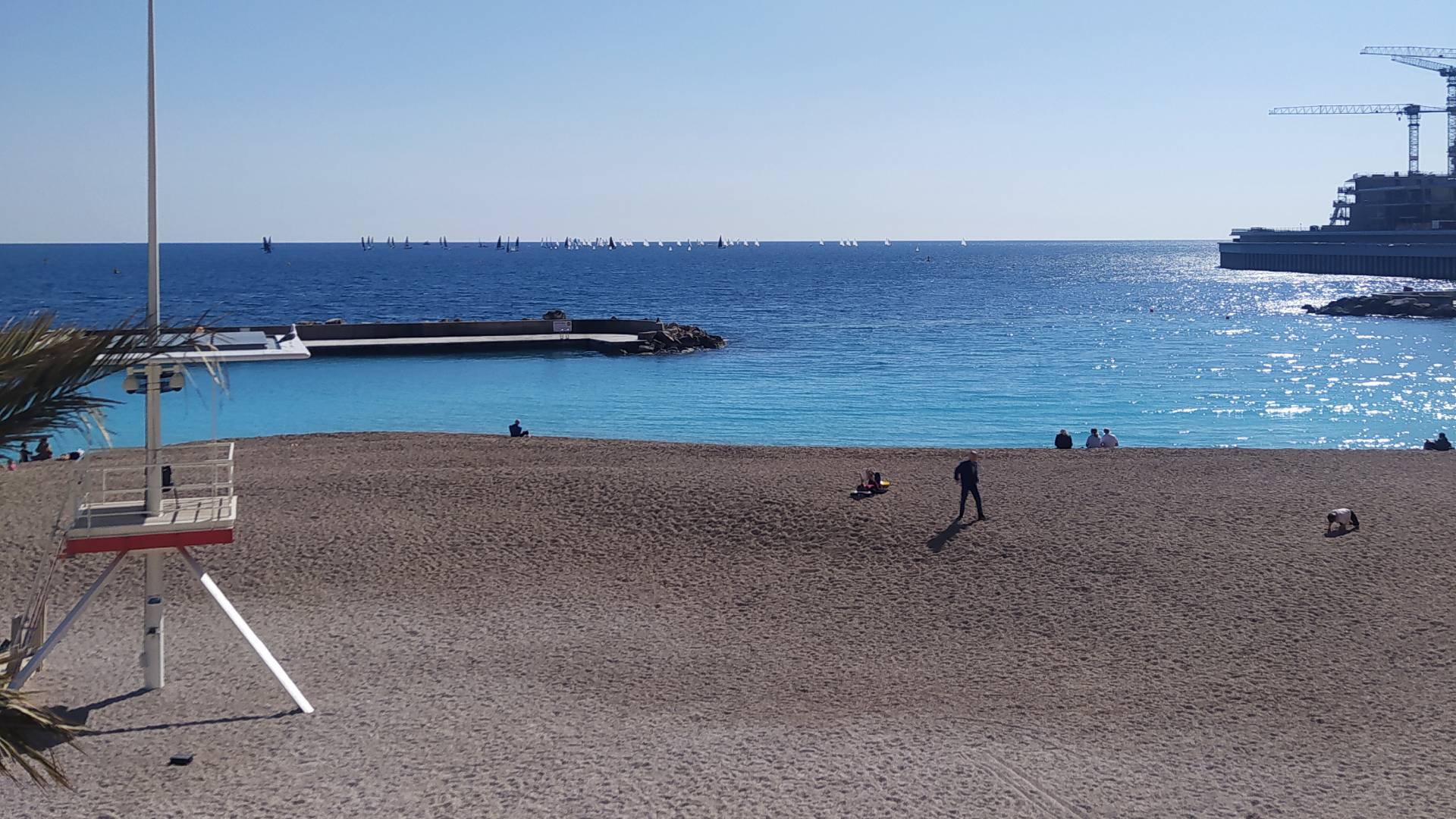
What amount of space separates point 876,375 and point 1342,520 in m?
30.7

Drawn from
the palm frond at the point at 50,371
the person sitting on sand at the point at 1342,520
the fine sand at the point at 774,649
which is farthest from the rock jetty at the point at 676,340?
the palm frond at the point at 50,371

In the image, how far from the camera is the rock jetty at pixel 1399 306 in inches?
2945

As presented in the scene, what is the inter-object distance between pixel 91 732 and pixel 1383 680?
38.9 ft

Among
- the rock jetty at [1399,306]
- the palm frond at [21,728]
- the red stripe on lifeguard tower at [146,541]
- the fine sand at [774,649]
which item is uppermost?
the rock jetty at [1399,306]

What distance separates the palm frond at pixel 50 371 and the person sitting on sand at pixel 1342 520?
15983 millimetres

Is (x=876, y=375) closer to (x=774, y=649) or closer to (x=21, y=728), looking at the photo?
(x=774, y=649)

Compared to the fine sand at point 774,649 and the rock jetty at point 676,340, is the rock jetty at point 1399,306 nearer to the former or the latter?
the rock jetty at point 676,340

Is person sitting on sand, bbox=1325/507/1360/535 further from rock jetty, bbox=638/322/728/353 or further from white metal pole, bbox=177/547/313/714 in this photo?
rock jetty, bbox=638/322/728/353

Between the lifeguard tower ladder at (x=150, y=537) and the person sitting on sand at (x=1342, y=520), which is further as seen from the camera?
the person sitting on sand at (x=1342, y=520)

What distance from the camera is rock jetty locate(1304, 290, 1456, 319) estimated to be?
7481cm

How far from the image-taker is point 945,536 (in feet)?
54.1

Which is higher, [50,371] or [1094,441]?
[50,371]

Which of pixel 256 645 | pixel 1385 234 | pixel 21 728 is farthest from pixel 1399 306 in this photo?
pixel 21 728

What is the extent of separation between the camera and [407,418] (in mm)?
34750
